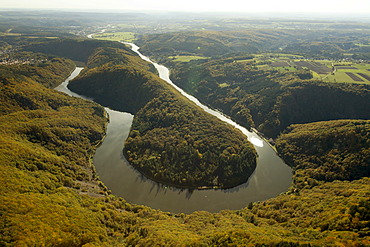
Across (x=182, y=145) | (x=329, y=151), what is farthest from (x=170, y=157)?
(x=329, y=151)

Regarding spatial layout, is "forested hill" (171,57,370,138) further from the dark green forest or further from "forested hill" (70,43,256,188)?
"forested hill" (70,43,256,188)

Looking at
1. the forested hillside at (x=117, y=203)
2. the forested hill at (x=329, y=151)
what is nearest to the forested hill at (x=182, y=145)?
the forested hillside at (x=117, y=203)

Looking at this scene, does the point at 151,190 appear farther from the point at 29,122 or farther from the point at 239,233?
the point at 29,122

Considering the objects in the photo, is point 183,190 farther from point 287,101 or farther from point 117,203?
point 287,101

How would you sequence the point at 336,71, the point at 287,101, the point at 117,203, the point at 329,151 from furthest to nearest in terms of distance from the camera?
the point at 336,71 → the point at 287,101 → the point at 329,151 → the point at 117,203

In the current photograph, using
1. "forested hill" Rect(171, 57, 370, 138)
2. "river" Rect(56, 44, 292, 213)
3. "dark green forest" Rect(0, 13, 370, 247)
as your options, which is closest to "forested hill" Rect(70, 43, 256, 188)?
"dark green forest" Rect(0, 13, 370, 247)
